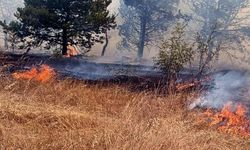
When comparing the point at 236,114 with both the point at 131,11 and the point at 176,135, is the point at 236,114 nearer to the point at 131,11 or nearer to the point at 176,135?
the point at 176,135

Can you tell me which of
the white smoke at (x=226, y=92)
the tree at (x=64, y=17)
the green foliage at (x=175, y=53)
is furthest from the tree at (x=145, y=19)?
the green foliage at (x=175, y=53)

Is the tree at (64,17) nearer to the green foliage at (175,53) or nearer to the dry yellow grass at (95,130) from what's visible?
the green foliage at (175,53)

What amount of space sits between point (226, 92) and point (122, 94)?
753 centimetres

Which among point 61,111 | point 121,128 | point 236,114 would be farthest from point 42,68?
point 121,128

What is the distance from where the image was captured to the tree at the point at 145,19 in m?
39.6

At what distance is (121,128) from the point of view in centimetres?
603

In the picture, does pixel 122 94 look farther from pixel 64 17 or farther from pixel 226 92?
pixel 64 17

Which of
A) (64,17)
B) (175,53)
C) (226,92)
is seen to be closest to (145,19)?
(64,17)

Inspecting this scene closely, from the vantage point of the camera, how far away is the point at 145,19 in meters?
40.2

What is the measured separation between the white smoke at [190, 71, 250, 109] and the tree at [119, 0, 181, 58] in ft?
55.3

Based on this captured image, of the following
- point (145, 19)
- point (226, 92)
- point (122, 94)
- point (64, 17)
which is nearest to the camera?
point (122, 94)

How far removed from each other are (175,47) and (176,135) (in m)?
12.0

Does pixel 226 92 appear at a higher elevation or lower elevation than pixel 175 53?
lower

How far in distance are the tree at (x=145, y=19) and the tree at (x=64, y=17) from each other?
566 inches
